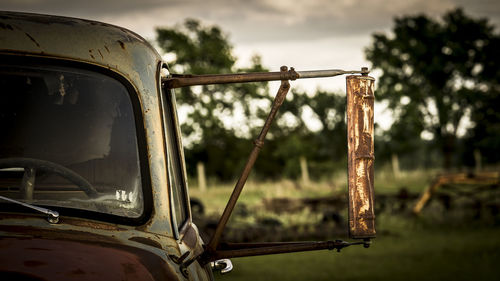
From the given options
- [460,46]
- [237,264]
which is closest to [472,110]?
[460,46]

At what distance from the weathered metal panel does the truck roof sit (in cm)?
67

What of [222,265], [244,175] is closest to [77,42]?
[244,175]

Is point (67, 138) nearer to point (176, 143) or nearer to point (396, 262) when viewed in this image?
point (176, 143)

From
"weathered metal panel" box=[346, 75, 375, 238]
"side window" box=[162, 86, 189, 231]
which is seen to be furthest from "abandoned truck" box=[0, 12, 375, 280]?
"side window" box=[162, 86, 189, 231]

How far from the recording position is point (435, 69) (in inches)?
1726

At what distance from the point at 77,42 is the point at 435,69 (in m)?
43.7

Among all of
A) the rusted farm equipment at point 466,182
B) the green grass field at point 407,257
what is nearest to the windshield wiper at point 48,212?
the green grass field at point 407,257

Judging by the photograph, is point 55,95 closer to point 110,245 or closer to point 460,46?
point 110,245

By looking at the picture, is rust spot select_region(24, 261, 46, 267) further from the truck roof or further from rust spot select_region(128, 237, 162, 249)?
the truck roof

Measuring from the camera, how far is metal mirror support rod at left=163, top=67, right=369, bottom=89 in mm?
2219

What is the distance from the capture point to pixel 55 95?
7.29 feet

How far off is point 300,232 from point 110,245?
12564 mm

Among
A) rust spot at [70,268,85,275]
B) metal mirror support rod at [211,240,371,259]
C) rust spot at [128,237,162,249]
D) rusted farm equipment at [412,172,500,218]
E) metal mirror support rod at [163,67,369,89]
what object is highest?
metal mirror support rod at [163,67,369,89]

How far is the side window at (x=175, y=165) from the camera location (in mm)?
2654
